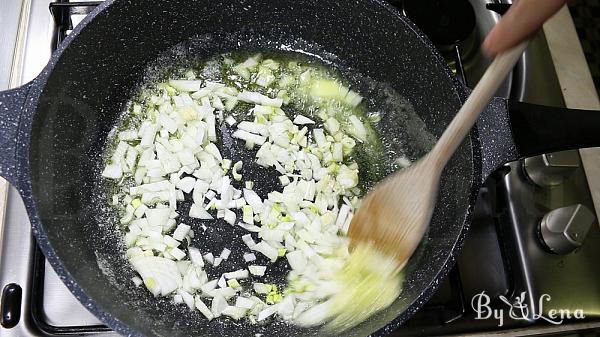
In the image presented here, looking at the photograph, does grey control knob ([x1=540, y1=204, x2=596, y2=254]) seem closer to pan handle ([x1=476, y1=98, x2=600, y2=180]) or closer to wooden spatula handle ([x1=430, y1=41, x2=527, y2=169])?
pan handle ([x1=476, y1=98, x2=600, y2=180])

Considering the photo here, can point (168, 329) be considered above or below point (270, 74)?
below

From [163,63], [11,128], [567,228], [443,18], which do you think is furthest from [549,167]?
[11,128]

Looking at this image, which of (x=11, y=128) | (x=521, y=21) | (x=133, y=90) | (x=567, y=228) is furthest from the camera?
(x=133, y=90)

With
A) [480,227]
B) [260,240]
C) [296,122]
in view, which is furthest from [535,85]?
[260,240]

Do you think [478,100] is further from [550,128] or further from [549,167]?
[549,167]

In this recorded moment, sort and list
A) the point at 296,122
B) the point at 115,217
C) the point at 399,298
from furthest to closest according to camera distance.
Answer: the point at 296,122
the point at 115,217
the point at 399,298

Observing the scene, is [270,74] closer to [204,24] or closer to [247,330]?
[204,24]
